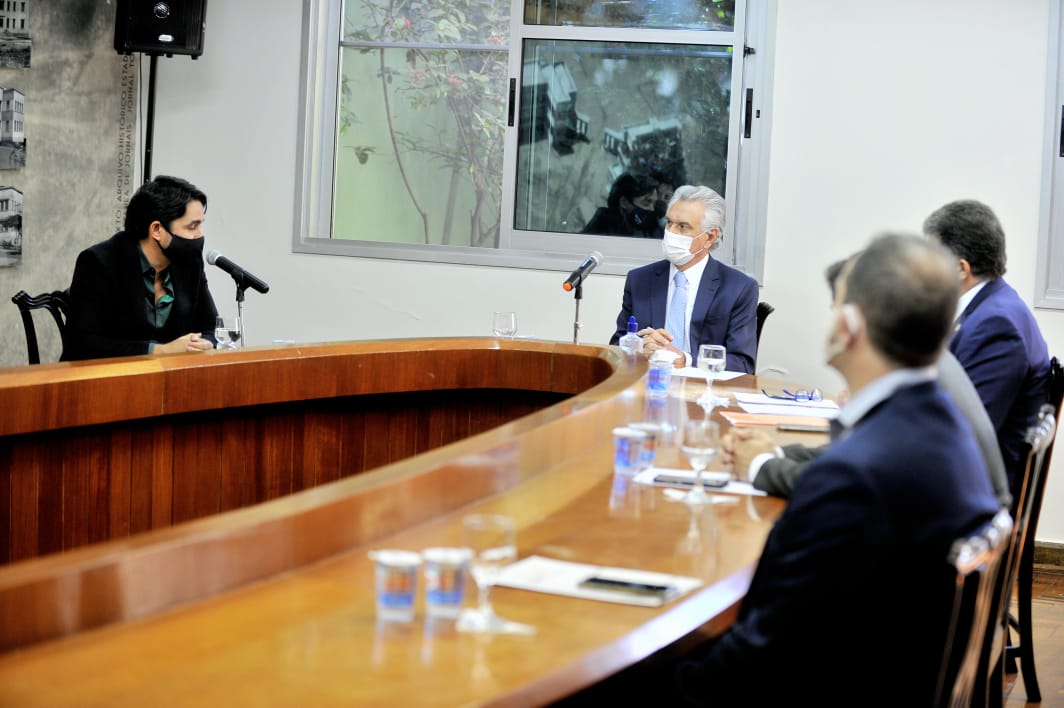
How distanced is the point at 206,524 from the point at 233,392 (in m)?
1.98

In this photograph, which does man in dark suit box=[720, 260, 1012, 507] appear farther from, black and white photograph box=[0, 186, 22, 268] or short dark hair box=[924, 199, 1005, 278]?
black and white photograph box=[0, 186, 22, 268]

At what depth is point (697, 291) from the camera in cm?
484

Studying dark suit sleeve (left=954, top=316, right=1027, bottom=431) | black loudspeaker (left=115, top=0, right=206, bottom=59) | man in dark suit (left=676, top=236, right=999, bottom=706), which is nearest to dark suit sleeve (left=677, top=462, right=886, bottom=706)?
man in dark suit (left=676, top=236, right=999, bottom=706)

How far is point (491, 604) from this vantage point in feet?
5.48

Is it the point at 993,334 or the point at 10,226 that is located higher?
the point at 10,226

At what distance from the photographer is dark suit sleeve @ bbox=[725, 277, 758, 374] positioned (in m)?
4.81

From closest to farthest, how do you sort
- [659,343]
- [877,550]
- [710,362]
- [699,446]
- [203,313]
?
[877,550] < [699,446] < [710,362] < [659,343] < [203,313]

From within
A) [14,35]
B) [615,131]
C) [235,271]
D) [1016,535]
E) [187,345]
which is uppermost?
[14,35]

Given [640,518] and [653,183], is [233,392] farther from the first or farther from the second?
[653,183]

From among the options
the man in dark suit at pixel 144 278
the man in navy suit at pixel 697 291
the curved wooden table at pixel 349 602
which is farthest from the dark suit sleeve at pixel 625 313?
the curved wooden table at pixel 349 602

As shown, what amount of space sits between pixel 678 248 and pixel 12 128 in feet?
9.13

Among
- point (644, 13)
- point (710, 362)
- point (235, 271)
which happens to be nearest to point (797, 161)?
point (644, 13)

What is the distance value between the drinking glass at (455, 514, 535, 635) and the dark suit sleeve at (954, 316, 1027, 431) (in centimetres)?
210

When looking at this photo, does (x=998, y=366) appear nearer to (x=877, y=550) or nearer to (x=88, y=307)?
(x=877, y=550)
